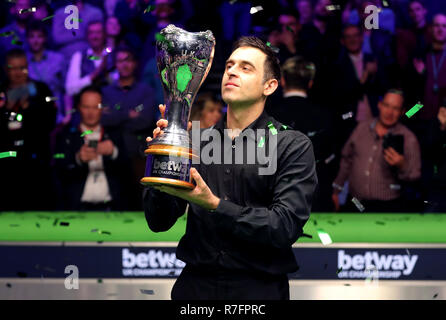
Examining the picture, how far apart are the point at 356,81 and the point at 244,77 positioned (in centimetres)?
421

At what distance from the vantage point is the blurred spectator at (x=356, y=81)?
262 inches

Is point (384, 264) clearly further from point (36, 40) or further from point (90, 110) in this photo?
point (36, 40)

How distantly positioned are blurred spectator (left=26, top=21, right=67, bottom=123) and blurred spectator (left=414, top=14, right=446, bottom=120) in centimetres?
367

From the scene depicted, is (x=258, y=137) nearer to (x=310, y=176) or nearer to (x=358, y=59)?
(x=310, y=176)

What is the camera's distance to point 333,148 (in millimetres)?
6133

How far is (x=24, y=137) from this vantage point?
641 cm

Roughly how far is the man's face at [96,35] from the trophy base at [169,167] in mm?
4535

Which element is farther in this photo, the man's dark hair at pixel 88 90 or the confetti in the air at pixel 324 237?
the man's dark hair at pixel 88 90

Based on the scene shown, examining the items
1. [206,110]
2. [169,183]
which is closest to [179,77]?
[169,183]

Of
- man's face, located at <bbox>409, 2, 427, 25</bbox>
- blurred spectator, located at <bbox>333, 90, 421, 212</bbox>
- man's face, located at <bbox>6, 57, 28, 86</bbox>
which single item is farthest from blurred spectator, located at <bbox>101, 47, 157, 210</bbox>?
man's face, located at <bbox>409, 2, 427, 25</bbox>

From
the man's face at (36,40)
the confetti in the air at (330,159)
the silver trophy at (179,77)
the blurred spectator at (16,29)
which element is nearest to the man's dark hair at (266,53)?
the silver trophy at (179,77)

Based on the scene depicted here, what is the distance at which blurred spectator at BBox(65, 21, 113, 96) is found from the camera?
683cm

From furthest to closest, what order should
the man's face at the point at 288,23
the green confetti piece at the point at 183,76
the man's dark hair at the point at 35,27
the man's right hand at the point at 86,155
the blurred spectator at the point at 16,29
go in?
the blurred spectator at the point at 16,29 < the man's dark hair at the point at 35,27 < the man's face at the point at 288,23 < the man's right hand at the point at 86,155 < the green confetti piece at the point at 183,76

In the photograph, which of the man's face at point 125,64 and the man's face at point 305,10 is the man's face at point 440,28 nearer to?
the man's face at point 305,10
